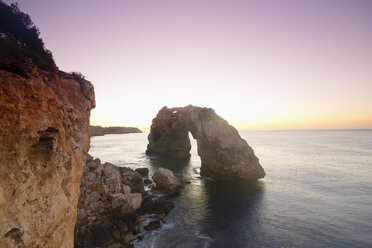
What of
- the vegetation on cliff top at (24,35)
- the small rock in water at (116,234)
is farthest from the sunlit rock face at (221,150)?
the vegetation on cliff top at (24,35)

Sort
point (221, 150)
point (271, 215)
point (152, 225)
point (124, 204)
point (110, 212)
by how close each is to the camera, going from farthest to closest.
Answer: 1. point (221, 150)
2. point (271, 215)
3. point (124, 204)
4. point (110, 212)
5. point (152, 225)

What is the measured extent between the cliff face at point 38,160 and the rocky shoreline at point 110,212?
4.47 metres

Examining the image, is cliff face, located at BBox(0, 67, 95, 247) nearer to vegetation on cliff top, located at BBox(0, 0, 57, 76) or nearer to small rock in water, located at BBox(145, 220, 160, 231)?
vegetation on cliff top, located at BBox(0, 0, 57, 76)

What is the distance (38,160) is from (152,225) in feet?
32.7

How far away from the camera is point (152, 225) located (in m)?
13.6

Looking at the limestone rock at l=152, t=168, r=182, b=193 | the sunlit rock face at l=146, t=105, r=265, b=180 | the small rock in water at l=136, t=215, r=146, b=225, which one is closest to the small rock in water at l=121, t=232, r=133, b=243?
the small rock in water at l=136, t=215, r=146, b=225

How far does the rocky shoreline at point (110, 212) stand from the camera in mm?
11680

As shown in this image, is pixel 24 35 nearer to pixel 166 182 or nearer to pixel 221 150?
pixel 166 182

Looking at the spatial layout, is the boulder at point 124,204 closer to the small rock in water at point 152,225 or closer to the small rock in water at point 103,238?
the small rock in water at point 152,225

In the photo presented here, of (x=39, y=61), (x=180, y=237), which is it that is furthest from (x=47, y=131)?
(x=180, y=237)

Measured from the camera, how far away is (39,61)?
693 cm

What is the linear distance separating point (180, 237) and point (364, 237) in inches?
507

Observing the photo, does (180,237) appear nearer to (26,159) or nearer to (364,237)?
(26,159)

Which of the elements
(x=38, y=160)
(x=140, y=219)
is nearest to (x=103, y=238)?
(x=140, y=219)
